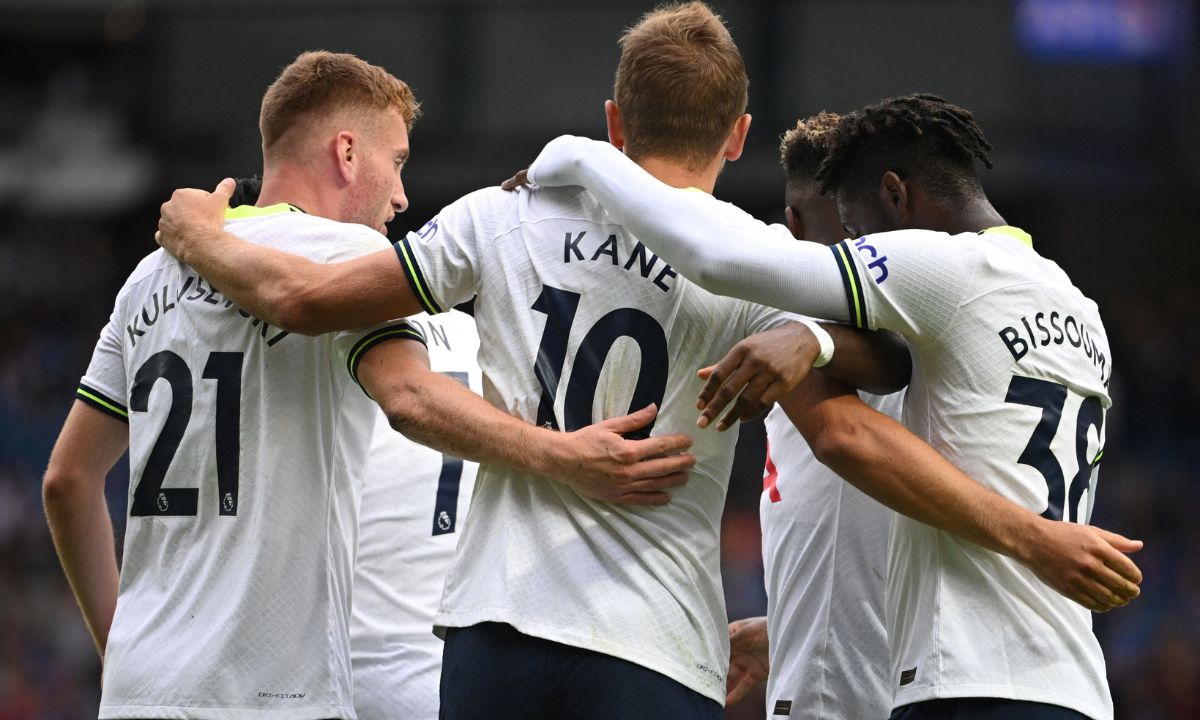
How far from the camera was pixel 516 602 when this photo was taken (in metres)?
3.34

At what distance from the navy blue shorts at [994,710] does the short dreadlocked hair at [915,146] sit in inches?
49.7

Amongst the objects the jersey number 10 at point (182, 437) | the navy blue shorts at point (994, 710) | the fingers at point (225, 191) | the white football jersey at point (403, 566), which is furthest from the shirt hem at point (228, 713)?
the navy blue shorts at point (994, 710)

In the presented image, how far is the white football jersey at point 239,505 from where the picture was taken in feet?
12.3

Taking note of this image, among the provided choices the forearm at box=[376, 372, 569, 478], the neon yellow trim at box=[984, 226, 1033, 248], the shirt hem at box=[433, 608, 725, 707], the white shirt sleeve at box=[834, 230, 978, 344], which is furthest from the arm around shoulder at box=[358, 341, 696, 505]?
the neon yellow trim at box=[984, 226, 1033, 248]

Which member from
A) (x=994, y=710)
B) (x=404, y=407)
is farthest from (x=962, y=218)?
(x=404, y=407)

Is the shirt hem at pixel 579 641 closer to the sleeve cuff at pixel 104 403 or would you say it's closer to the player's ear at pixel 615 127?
the player's ear at pixel 615 127

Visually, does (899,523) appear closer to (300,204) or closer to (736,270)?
(736,270)

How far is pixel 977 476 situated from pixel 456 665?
4.11 ft

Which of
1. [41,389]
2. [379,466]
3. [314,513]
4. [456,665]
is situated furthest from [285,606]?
[41,389]

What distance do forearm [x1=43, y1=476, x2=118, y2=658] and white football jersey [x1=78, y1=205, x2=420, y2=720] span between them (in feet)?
1.23

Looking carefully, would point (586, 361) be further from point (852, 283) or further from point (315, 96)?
point (315, 96)

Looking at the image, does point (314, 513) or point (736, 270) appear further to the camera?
point (314, 513)

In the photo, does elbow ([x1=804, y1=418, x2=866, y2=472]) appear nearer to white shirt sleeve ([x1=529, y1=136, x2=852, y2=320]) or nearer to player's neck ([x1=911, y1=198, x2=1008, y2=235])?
white shirt sleeve ([x1=529, y1=136, x2=852, y2=320])

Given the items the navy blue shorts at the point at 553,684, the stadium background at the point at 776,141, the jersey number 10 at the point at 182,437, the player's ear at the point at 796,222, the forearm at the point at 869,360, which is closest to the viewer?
the navy blue shorts at the point at 553,684
